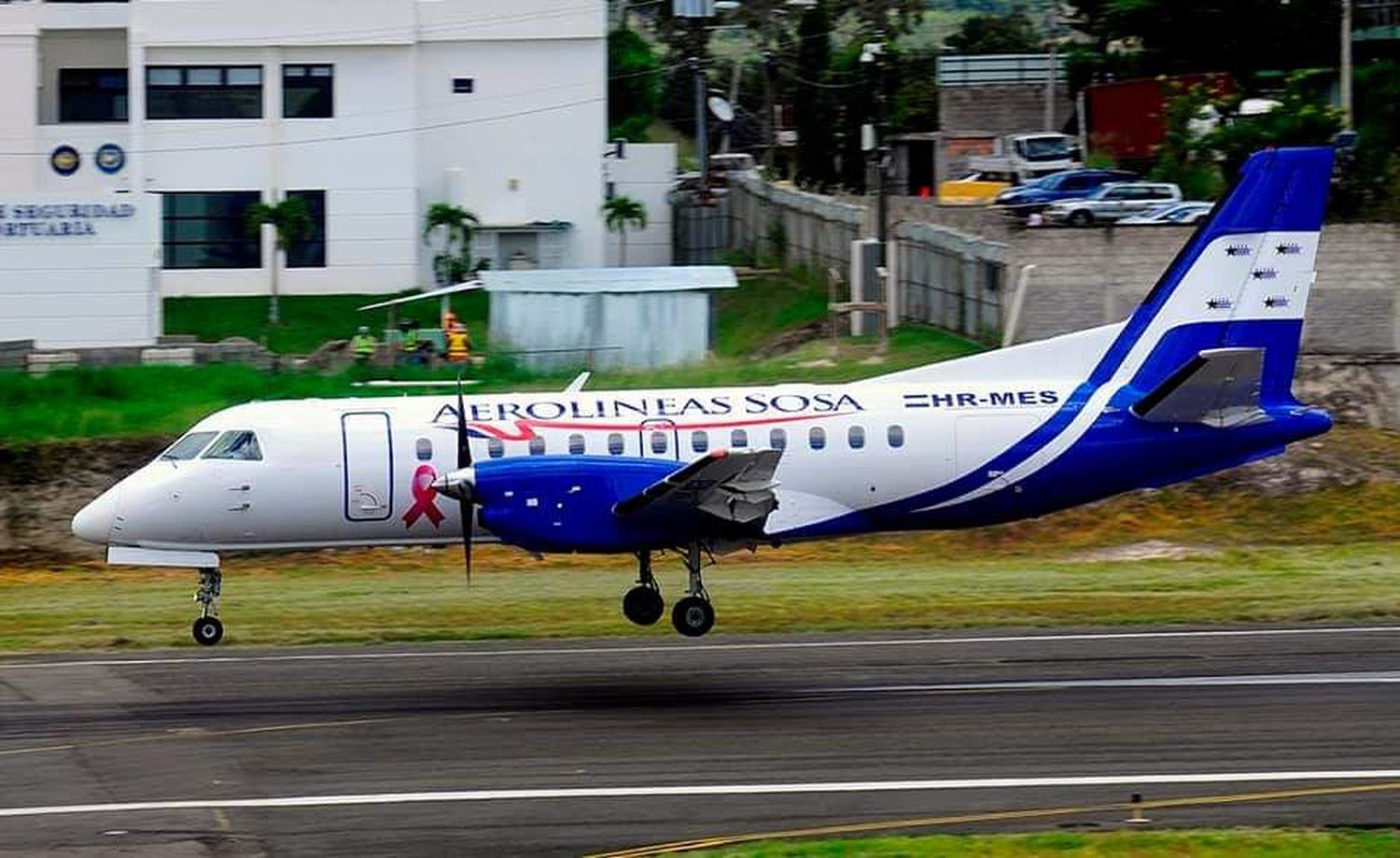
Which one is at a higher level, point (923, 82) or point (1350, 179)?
point (923, 82)

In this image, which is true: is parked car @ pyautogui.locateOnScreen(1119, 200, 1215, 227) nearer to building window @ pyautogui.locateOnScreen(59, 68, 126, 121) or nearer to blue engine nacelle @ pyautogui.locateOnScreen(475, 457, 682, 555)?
building window @ pyautogui.locateOnScreen(59, 68, 126, 121)

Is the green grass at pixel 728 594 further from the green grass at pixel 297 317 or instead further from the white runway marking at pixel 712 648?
the green grass at pixel 297 317

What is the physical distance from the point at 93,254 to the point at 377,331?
7752mm

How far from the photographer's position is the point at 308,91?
2192 inches

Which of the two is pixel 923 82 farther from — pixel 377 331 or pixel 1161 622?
pixel 1161 622

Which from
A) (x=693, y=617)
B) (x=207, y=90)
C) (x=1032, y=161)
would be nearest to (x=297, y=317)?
(x=207, y=90)

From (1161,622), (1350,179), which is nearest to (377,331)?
(1350,179)

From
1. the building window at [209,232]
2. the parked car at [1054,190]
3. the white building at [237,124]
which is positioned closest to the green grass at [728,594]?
the parked car at [1054,190]

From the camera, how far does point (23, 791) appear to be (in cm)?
1641

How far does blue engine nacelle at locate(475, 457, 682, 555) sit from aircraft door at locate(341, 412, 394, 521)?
7.35ft

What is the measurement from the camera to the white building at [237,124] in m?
55.0

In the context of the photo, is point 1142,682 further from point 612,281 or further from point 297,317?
point 297,317

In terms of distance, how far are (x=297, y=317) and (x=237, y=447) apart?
101 ft

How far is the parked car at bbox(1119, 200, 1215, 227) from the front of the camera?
4719cm
